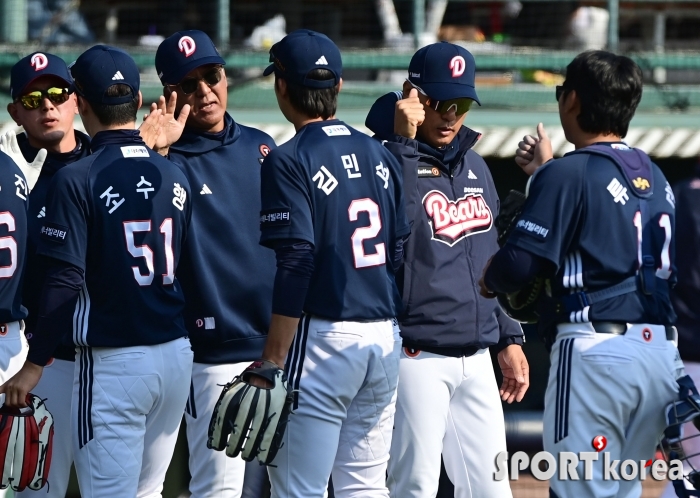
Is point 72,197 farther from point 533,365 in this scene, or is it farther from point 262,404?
point 533,365

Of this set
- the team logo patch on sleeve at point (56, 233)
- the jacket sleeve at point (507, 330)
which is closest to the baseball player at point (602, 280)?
the jacket sleeve at point (507, 330)

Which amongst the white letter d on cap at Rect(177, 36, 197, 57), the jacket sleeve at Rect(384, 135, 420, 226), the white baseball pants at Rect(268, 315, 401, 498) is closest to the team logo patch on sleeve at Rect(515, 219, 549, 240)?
the white baseball pants at Rect(268, 315, 401, 498)

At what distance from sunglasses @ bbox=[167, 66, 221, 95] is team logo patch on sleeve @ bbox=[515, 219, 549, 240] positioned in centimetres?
149

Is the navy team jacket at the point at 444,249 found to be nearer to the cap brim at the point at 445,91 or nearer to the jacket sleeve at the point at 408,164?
the jacket sleeve at the point at 408,164

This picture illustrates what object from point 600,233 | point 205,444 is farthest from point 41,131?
point 600,233

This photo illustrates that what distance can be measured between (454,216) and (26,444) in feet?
5.72

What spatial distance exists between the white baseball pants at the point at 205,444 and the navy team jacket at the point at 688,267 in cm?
182

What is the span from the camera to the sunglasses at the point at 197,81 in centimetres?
438

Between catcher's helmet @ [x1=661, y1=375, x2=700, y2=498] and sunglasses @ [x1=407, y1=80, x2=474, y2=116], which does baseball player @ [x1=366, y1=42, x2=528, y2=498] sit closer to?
sunglasses @ [x1=407, y1=80, x2=474, y2=116]

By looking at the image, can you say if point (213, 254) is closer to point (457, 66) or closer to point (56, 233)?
point (56, 233)

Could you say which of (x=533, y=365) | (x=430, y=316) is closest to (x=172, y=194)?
(x=430, y=316)

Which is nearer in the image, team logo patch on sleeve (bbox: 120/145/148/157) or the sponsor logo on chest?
team logo patch on sleeve (bbox: 120/145/148/157)

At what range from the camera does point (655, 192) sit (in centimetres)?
362

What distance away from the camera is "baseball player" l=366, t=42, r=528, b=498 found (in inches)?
164
